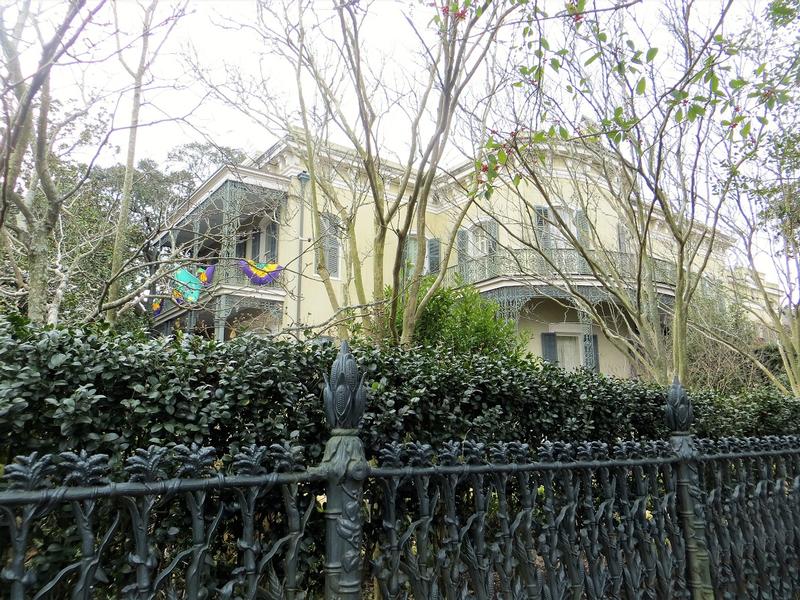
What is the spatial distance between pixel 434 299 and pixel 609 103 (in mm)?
3976

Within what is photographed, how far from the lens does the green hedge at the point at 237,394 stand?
219cm

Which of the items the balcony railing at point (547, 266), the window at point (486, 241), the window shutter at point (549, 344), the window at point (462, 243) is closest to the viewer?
the balcony railing at point (547, 266)

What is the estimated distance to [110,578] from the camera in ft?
6.82

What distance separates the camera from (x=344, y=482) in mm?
1934

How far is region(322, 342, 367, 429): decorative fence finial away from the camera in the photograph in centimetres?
201

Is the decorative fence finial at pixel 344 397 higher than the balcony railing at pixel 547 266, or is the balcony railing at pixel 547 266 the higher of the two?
the balcony railing at pixel 547 266

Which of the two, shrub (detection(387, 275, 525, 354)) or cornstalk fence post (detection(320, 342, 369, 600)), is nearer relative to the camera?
cornstalk fence post (detection(320, 342, 369, 600))

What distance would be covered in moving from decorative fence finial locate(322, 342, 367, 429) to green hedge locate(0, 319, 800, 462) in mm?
637

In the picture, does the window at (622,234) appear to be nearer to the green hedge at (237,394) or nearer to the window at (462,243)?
the window at (462,243)

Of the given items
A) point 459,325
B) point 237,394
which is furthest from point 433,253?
point 237,394

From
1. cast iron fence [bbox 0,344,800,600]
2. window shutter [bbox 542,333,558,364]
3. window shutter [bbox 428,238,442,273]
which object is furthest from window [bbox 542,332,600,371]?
cast iron fence [bbox 0,344,800,600]

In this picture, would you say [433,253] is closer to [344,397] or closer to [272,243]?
A: [272,243]

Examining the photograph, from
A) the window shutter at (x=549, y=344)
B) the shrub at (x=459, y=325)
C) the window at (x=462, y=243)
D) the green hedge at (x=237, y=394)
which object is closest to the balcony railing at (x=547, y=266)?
the window at (x=462, y=243)

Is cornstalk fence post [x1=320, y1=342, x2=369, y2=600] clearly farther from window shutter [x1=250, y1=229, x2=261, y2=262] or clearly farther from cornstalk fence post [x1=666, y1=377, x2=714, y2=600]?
window shutter [x1=250, y1=229, x2=261, y2=262]
